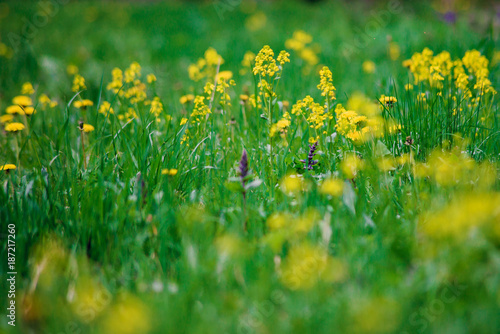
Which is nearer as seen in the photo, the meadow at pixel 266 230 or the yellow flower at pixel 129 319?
the yellow flower at pixel 129 319

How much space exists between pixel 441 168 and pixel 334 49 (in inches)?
173

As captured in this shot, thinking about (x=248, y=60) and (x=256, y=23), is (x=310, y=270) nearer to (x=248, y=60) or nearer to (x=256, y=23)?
(x=248, y=60)

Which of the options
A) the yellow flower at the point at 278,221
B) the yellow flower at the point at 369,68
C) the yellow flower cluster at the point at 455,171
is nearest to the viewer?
the yellow flower at the point at 278,221

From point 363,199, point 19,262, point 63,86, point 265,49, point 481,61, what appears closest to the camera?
point 19,262

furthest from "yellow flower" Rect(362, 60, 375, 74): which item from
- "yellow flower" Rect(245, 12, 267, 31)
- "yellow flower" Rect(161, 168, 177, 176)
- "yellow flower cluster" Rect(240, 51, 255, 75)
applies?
"yellow flower" Rect(245, 12, 267, 31)

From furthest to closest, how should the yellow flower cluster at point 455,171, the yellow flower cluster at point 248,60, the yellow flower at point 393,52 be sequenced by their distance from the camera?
1. the yellow flower at point 393,52
2. the yellow flower cluster at point 248,60
3. the yellow flower cluster at point 455,171

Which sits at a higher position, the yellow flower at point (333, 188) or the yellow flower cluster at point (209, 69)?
the yellow flower cluster at point (209, 69)

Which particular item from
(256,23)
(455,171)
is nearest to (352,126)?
(455,171)

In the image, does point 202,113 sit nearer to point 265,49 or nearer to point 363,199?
point 265,49

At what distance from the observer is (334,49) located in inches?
229

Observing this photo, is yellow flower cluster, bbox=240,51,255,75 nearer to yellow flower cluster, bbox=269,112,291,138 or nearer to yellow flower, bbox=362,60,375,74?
yellow flower cluster, bbox=269,112,291,138

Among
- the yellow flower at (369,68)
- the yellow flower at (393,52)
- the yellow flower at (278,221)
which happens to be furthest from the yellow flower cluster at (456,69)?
the yellow flower at (393,52)

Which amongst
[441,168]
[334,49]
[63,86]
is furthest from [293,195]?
[334,49]

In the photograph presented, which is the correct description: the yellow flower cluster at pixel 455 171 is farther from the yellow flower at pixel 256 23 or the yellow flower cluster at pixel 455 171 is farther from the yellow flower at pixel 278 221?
the yellow flower at pixel 256 23
